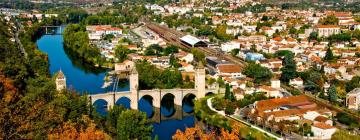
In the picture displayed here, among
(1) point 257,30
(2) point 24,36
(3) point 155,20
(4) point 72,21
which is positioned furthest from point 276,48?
(4) point 72,21

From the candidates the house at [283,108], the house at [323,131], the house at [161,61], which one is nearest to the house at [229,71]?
the house at [161,61]

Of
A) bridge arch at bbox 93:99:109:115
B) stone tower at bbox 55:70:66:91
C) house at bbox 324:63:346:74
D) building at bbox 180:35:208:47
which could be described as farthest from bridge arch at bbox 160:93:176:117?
building at bbox 180:35:208:47

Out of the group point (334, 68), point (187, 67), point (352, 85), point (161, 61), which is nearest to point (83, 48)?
point (161, 61)

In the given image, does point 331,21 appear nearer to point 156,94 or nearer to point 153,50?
point 153,50

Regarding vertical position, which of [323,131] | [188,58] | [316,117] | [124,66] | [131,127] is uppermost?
[188,58]

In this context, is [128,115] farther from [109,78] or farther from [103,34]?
[103,34]

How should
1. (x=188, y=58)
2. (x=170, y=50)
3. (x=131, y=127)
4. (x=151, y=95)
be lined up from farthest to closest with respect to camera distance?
1. (x=170, y=50)
2. (x=188, y=58)
3. (x=151, y=95)
4. (x=131, y=127)

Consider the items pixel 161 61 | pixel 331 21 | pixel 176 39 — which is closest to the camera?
pixel 161 61
